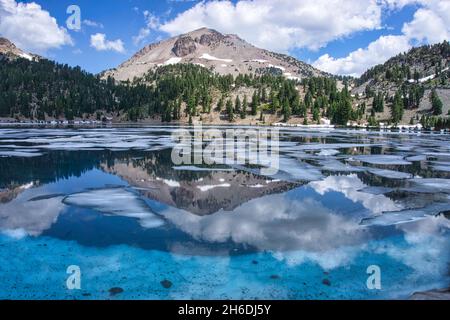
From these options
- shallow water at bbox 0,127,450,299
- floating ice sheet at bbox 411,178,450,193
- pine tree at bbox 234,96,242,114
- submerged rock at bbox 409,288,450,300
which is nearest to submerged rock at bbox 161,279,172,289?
shallow water at bbox 0,127,450,299

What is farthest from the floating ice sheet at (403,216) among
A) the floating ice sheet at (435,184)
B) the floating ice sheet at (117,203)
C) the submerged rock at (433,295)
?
the floating ice sheet at (117,203)

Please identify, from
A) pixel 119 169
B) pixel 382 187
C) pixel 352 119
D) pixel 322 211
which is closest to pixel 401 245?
pixel 322 211

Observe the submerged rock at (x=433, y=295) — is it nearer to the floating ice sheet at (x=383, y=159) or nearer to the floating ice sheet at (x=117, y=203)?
the floating ice sheet at (x=117, y=203)

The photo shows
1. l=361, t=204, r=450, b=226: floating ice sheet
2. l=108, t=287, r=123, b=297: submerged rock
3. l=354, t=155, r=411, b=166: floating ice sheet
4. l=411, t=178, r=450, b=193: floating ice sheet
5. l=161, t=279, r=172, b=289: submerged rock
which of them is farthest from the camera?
l=354, t=155, r=411, b=166: floating ice sheet

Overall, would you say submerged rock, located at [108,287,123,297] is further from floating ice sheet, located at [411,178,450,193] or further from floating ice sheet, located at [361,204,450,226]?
floating ice sheet, located at [411,178,450,193]

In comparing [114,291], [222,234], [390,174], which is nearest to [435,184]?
[390,174]

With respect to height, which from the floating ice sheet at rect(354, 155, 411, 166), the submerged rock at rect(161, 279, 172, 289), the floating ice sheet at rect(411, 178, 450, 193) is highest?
the floating ice sheet at rect(354, 155, 411, 166)

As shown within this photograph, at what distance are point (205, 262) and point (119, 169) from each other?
70.9 ft

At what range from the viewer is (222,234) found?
16.4m

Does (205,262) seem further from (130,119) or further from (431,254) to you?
(130,119)

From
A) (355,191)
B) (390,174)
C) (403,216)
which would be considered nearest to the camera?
(403,216)

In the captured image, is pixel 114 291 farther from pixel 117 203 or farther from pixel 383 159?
pixel 383 159

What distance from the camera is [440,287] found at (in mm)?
11688

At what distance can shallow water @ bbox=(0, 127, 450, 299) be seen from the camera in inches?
468
